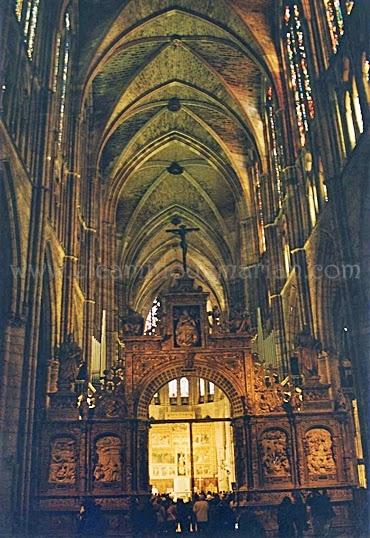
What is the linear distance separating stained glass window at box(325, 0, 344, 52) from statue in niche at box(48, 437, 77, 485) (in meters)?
14.3

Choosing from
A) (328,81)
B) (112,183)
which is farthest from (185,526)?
(112,183)

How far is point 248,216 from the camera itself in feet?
116

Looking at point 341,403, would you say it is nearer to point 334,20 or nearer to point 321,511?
point 321,511

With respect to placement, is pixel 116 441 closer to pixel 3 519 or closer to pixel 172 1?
pixel 3 519

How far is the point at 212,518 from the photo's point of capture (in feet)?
47.5

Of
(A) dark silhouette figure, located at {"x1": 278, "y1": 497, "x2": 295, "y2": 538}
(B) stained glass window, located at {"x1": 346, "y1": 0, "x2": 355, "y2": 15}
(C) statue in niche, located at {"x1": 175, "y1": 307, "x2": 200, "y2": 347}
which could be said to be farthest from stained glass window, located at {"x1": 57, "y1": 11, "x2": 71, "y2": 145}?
(A) dark silhouette figure, located at {"x1": 278, "y1": 497, "x2": 295, "y2": 538}

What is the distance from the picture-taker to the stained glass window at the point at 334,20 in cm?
1900

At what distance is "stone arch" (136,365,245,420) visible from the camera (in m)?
18.1

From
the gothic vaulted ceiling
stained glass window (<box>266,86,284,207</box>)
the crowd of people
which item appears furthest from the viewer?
stained glass window (<box>266,86,284,207</box>)

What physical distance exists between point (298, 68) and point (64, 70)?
30.5ft

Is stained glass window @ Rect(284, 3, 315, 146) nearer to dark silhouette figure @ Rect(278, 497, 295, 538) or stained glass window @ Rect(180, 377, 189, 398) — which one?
dark silhouette figure @ Rect(278, 497, 295, 538)

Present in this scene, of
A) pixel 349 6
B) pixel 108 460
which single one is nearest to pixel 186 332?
pixel 108 460

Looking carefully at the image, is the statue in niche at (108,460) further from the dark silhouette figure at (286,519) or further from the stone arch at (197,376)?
the dark silhouette figure at (286,519)

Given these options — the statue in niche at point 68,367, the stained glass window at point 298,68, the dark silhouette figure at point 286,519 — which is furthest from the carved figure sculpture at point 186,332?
the stained glass window at point 298,68
